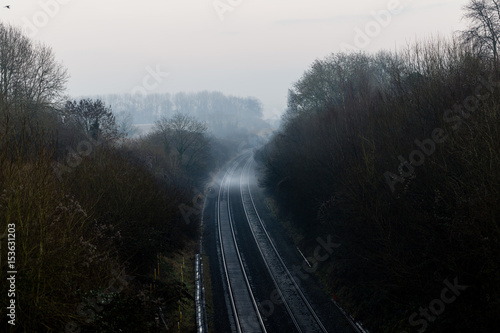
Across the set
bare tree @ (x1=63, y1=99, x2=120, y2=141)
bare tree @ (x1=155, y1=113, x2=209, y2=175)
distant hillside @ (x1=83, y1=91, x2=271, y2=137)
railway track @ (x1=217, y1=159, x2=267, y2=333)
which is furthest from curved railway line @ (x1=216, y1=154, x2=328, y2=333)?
distant hillside @ (x1=83, y1=91, x2=271, y2=137)

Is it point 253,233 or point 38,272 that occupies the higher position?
point 38,272

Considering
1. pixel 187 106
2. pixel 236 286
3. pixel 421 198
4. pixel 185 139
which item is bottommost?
pixel 236 286

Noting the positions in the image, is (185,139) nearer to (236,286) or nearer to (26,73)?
(26,73)

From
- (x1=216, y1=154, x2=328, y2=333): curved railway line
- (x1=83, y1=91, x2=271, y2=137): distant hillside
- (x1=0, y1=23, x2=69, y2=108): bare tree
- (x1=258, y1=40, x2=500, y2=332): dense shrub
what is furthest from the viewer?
(x1=83, y1=91, x2=271, y2=137): distant hillside

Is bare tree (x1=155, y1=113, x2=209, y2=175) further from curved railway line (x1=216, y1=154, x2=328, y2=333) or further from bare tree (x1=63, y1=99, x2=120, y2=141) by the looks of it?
curved railway line (x1=216, y1=154, x2=328, y2=333)

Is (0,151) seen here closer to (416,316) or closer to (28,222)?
(28,222)

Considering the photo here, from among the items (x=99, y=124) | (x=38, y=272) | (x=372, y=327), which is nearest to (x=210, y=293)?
(x=372, y=327)

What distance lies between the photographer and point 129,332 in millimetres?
8109

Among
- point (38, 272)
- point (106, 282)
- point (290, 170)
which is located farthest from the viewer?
point (290, 170)

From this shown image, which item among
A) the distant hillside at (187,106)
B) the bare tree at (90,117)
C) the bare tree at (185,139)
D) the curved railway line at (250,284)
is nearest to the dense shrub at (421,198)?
the curved railway line at (250,284)

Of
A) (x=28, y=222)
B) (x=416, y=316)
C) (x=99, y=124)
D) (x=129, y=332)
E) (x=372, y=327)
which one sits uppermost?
(x=99, y=124)

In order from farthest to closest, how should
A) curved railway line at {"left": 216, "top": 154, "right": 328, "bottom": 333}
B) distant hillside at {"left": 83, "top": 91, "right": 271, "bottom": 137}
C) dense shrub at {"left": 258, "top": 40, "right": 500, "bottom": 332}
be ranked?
distant hillside at {"left": 83, "top": 91, "right": 271, "bottom": 137}
curved railway line at {"left": 216, "top": 154, "right": 328, "bottom": 333}
dense shrub at {"left": 258, "top": 40, "right": 500, "bottom": 332}

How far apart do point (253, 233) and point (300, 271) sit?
7508 mm

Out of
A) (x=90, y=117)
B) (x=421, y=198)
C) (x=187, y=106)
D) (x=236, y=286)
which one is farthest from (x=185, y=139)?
(x=187, y=106)
